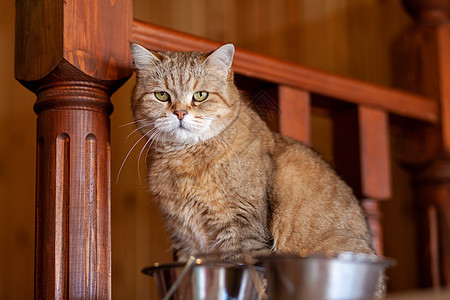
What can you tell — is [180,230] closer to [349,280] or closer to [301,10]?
[349,280]

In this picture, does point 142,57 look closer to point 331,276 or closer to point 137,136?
point 137,136

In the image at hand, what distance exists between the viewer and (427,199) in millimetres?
2055

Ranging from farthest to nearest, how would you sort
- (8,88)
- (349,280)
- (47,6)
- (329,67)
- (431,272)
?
(329,67) → (8,88) → (431,272) → (47,6) → (349,280)

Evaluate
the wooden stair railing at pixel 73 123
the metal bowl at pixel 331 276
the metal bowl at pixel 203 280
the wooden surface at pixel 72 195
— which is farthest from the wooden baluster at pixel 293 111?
the metal bowl at pixel 331 276

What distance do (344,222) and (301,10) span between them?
5.01 feet

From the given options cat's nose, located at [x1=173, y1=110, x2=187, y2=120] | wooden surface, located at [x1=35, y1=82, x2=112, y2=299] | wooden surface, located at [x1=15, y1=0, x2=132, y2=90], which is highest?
wooden surface, located at [x1=15, y1=0, x2=132, y2=90]

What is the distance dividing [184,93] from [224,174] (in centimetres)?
24

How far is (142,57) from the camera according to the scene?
147 centimetres

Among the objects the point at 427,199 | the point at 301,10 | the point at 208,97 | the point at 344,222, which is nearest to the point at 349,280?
the point at 344,222

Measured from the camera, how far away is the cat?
55.6 inches

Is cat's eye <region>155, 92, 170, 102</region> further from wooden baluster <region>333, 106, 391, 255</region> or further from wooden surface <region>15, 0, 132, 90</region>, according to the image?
wooden baluster <region>333, 106, 391, 255</region>

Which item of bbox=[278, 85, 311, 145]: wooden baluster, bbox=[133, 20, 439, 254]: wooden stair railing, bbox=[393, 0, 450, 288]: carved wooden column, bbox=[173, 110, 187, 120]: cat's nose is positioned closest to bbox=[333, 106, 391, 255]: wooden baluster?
bbox=[133, 20, 439, 254]: wooden stair railing

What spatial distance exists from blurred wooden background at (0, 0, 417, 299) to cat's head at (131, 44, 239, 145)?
0.53 metres

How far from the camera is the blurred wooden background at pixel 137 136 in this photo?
91.5 inches
